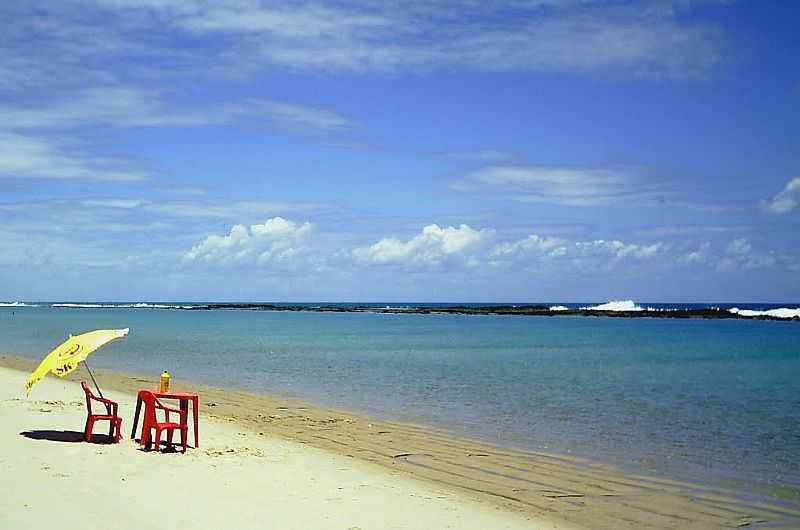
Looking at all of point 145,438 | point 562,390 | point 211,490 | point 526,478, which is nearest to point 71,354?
point 145,438

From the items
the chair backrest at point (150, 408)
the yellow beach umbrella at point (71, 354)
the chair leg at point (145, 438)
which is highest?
the yellow beach umbrella at point (71, 354)

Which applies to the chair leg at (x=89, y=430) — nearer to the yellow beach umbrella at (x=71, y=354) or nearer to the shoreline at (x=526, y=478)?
the yellow beach umbrella at (x=71, y=354)

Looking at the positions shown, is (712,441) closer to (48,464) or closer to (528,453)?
(528,453)

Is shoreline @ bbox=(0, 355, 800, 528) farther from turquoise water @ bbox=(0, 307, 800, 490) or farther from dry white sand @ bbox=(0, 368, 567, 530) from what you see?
turquoise water @ bbox=(0, 307, 800, 490)

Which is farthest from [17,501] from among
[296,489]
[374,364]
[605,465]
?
[374,364]

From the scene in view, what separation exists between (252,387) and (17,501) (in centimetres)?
1658

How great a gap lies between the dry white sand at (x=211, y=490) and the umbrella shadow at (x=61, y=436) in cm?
3

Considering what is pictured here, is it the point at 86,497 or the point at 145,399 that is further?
the point at 145,399

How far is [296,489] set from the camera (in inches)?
403

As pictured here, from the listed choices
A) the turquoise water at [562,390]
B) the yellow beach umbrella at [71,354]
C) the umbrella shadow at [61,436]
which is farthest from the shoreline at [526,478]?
the yellow beach umbrella at [71,354]

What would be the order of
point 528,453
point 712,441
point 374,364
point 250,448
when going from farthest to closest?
point 374,364 → point 712,441 → point 528,453 → point 250,448

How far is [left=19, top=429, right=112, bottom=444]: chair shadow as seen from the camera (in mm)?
12703

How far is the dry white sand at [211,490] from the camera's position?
8.52m

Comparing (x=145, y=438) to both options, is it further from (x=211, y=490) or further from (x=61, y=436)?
(x=211, y=490)
